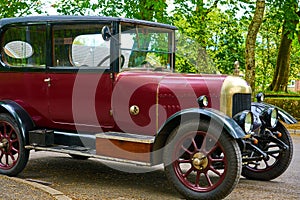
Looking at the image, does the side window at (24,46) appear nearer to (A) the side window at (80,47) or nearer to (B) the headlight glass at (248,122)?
(A) the side window at (80,47)

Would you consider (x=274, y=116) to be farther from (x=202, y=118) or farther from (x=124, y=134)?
(x=124, y=134)

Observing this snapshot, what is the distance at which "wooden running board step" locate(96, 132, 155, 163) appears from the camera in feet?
20.4

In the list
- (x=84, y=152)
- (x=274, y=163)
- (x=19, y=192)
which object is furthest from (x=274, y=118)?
(x=19, y=192)

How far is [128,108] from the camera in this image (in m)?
6.73

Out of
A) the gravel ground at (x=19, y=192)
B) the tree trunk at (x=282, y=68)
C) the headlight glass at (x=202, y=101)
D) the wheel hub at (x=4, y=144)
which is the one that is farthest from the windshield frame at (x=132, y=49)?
the tree trunk at (x=282, y=68)

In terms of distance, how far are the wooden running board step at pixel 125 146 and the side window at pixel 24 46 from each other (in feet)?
5.17

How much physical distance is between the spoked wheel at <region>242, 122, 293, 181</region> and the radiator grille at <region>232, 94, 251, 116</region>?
65cm

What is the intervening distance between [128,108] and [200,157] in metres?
1.24

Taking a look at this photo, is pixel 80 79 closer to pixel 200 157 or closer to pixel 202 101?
pixel 202 101

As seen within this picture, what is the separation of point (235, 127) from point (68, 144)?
97.3 inches

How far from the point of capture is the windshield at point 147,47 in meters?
7.01

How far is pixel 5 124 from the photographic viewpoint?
750 centimetres

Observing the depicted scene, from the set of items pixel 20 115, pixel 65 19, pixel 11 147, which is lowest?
pixel 11 147

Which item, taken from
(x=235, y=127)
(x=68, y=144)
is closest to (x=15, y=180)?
(x=68, y=144)
